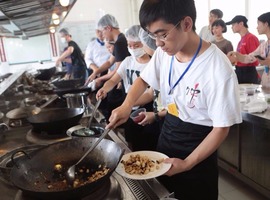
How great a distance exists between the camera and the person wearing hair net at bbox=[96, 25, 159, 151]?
2.00m

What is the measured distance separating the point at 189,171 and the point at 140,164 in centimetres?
32

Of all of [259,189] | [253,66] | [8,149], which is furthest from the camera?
[253,66]

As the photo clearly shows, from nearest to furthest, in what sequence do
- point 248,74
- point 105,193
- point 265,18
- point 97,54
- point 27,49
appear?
point 105,193 < point 265,18 < point 248,74 < point 97,54 < point 27,49

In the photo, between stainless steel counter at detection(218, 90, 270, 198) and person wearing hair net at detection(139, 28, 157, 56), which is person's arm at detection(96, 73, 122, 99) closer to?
person wearing hair net at detection(139, 28, 157, 56)

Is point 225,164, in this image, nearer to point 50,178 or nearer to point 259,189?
point 259,189

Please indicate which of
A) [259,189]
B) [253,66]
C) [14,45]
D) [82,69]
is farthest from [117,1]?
[259,189]

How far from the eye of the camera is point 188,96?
1.06m

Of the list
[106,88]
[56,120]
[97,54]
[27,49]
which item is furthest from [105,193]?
[27,49]

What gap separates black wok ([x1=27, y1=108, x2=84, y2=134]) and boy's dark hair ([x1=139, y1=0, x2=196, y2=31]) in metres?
0.79

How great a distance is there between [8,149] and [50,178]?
547 millimetres

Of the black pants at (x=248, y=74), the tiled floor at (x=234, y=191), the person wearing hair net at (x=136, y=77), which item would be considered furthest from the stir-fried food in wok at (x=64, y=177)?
the black pants at (x=248, y=74)

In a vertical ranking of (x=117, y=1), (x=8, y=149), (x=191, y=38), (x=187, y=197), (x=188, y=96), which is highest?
(x=117, y=1)

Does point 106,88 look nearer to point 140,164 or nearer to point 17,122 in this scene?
point 17,122

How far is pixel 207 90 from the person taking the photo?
0.99 m
